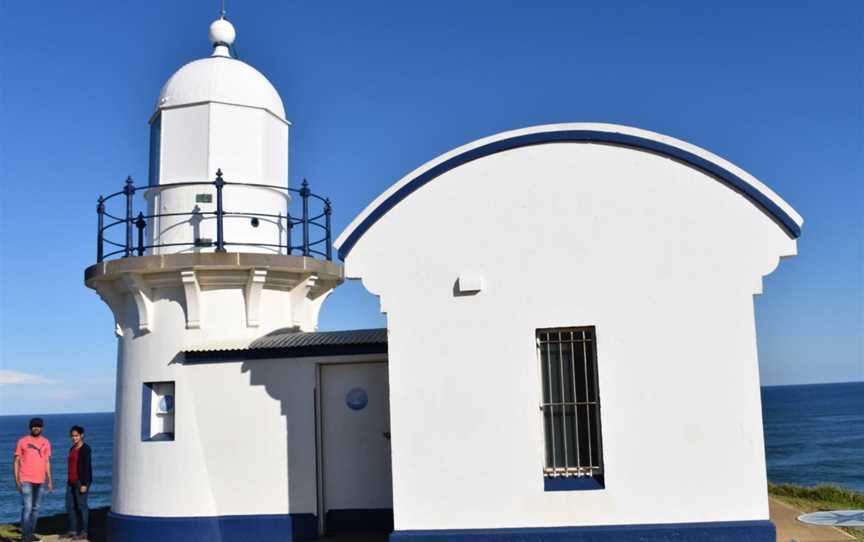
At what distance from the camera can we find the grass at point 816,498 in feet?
37.3

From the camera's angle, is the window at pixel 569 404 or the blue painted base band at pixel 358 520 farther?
the blue painted base band at pixel 358 520

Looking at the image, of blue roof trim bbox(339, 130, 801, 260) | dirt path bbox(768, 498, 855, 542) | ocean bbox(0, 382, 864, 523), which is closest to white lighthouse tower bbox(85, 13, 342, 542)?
blue roof trim bbox(339, 130, 801, 260)

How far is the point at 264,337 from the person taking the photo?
11.4 m

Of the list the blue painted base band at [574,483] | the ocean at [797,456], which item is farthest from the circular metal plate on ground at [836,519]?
the ocean at [797,456]

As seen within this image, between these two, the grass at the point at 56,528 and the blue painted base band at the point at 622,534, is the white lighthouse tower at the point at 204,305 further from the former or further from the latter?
the blue painted base band at the point at 622,534

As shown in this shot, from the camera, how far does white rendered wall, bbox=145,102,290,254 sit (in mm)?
11852

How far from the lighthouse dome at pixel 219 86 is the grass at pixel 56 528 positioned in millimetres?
6366

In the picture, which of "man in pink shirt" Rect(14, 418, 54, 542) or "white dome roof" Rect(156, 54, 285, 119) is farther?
"white dome roof" Rect(156, 54, 285, 119)

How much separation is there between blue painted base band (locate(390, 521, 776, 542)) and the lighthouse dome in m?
6.97

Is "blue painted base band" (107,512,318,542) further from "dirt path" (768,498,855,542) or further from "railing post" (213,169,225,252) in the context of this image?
"dirt path" (768,498,855,542)

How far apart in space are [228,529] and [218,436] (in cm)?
122

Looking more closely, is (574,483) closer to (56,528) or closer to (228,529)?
(228,529)

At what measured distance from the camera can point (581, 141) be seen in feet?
29.2

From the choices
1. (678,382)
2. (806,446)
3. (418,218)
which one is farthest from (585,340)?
(806,446)
